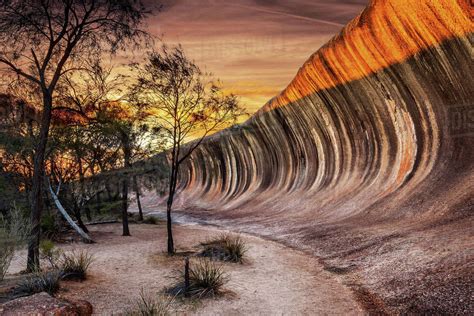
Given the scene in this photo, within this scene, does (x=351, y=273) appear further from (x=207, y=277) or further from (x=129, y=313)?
(x=129, y=313)

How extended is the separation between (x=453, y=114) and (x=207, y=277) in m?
10.2

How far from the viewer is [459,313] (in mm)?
5867

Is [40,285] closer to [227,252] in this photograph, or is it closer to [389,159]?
[227,252]

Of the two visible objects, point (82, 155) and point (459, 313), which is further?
point (82, 155)

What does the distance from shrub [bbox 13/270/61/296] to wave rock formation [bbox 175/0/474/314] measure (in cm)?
609

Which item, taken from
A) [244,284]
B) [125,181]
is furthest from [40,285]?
[125,181]

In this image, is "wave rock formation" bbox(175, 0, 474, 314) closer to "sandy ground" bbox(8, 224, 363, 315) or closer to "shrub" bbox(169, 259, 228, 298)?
"sandy ground" bbox(8, 224, 363, 315)

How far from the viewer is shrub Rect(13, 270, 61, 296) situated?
309 inches

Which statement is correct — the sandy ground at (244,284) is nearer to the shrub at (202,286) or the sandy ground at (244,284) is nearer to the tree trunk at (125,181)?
the shrub at (202,286)

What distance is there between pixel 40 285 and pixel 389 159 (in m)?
14.2

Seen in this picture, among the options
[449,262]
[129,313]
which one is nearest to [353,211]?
[449,262]

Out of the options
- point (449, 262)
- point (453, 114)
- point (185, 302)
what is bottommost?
point (185, 302)

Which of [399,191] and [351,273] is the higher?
[399,191]

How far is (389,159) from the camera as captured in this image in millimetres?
17344
